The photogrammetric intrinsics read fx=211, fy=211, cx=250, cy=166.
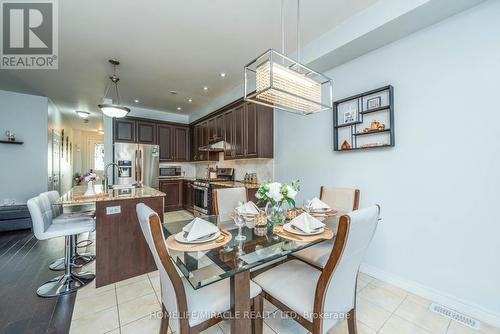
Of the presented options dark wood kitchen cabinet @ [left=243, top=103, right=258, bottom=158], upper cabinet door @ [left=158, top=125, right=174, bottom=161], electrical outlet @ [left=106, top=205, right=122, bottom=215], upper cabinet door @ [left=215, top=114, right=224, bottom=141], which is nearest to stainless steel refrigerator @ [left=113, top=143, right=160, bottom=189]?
upper cabinet door @ [left=158, top=125, right=174, bottom=161]

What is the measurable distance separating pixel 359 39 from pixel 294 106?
3.66 feet

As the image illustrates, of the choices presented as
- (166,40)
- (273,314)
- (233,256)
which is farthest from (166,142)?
(233,256)

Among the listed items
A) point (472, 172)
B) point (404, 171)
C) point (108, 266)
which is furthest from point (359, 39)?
point (108, 266)

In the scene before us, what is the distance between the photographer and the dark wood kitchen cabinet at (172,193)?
538cm

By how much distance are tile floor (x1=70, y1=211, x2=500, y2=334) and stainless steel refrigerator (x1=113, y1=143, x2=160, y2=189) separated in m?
3.11

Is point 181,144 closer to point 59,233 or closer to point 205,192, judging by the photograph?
point 205,192

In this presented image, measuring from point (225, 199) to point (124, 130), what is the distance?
4044 mm

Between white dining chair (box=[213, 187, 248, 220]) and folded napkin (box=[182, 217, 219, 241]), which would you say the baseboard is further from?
folded napkin (box=[182, 217, 219, 241])

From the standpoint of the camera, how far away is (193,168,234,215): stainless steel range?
4235 mm

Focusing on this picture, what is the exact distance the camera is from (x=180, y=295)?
1056mm

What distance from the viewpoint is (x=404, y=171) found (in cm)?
218

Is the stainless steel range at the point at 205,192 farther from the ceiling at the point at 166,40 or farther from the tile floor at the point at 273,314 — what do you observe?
the tile floor at the point at 273,314

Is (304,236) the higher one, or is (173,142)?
(173,142)

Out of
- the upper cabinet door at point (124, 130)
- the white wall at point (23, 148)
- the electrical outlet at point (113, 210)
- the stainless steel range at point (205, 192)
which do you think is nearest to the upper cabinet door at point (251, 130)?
the stainless steel range at point (205, 192)
